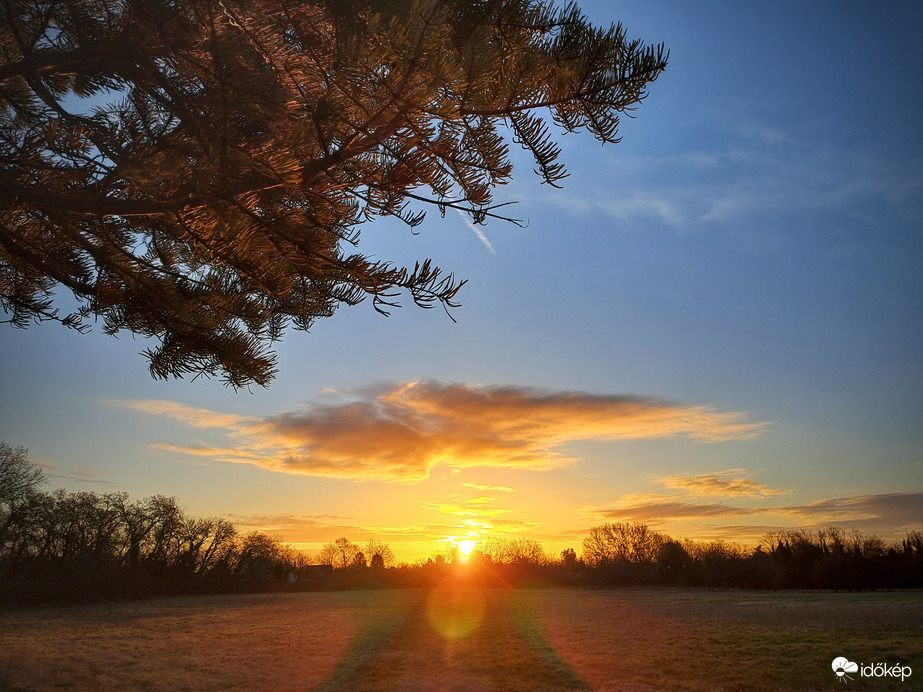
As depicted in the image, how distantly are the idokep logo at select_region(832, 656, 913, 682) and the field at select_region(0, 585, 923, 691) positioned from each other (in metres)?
0.20

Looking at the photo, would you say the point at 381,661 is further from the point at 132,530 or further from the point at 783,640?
the point at 132,530

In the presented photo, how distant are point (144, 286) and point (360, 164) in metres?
1.96

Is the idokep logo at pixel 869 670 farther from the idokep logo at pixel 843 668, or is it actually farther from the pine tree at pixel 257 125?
the pine tree at pixel 257 125

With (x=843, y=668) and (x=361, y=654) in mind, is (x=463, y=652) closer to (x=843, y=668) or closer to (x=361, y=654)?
(x=361, y=654)

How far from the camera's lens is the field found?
10508mm

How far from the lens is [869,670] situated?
37.6 ft

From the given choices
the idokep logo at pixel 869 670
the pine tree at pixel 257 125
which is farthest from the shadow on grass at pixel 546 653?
the pine tree at pixel 257 125

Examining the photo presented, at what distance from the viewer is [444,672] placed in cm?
1208

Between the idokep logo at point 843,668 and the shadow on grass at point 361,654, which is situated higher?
the idokep logo at point 843,668

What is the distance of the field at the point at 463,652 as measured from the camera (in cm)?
1051

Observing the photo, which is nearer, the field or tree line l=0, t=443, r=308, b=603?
the field

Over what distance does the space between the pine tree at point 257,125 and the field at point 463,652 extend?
829 centimetres

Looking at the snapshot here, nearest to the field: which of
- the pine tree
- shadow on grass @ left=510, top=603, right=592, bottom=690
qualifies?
shadow on grass @ left=510, top=603, right=592, bottom=690

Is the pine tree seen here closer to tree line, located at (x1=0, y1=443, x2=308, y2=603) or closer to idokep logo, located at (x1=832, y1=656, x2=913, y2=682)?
idokep logo, located at (x1=832, y1=656, x2=913, y2=682)
